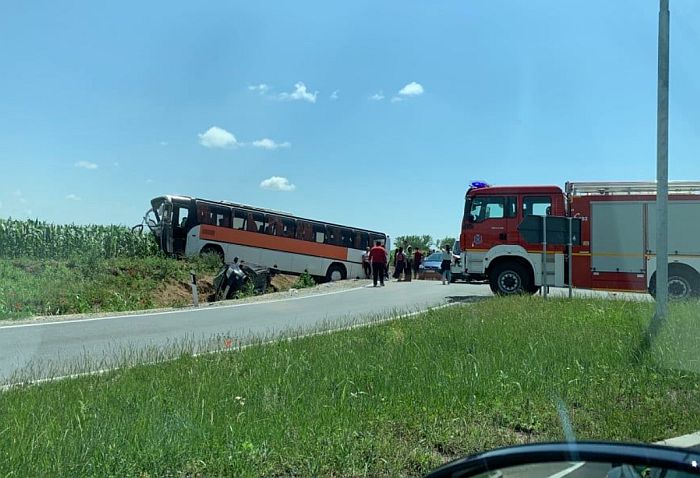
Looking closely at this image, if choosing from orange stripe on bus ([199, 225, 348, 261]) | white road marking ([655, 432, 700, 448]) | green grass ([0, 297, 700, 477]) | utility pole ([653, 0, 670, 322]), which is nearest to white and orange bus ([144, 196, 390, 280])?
orange stripe on bus ([199, 225, 348, 261])

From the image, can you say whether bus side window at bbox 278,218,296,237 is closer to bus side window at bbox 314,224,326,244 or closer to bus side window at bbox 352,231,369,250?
bus side window at bbox 314,224,326,244

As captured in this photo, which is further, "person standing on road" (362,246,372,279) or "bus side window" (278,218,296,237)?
"person standing on road" (362,246,372,279)

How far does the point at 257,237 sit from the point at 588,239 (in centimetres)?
1744

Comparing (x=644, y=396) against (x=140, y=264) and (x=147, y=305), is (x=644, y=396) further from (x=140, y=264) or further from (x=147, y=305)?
(x=140, y=264)

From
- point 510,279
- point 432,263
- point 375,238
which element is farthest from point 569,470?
point 432,263

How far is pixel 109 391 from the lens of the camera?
647 cm

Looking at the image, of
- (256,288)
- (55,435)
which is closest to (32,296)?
(256,288)

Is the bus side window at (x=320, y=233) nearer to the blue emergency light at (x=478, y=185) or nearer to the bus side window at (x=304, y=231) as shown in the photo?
the bus side window at (x=304, y=231)

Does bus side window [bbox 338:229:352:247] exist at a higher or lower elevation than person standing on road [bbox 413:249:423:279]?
higher

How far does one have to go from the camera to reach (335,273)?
34.2 meters

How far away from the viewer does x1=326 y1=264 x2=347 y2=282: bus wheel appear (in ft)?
111

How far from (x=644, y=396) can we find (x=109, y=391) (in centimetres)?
545

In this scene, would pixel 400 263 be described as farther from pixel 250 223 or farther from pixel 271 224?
pixel 250 223

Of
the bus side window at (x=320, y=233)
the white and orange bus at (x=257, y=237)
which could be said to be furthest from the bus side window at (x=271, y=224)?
the bus side window at (x=320, y=233)
